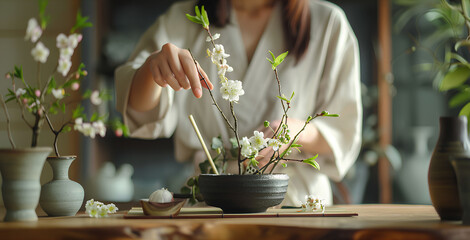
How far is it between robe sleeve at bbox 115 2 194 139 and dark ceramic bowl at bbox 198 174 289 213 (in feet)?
1.52

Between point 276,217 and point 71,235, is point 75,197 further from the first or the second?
point 276,217

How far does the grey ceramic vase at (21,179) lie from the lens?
962 millimetres

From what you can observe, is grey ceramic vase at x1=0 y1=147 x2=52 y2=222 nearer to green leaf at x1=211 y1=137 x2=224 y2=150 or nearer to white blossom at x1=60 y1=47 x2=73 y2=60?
white blossom at x1=60 y1=47 x2=73 y2=60

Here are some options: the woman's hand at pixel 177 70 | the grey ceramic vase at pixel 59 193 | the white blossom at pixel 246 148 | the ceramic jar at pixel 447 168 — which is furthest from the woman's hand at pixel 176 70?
the ceramic jar at pixel 447 168

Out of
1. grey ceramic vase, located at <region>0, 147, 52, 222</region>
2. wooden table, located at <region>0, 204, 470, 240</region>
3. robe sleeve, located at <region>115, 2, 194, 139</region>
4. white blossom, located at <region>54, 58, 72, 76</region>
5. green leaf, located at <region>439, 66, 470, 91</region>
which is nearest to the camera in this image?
wooden table, located at <region>0, 204, 470, 240</region>

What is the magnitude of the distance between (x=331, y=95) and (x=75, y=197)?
32.1 inches

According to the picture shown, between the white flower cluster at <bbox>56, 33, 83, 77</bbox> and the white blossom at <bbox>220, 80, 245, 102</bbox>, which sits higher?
the white flower cluster at <bbox>56, 33, 83, 77</bbox>

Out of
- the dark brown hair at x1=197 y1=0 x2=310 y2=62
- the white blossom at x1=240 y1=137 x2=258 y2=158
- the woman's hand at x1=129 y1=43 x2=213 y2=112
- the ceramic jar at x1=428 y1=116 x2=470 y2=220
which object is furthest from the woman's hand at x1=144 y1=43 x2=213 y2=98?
the dark brown hair at x1=197 y1=0 x2=310 y2=62

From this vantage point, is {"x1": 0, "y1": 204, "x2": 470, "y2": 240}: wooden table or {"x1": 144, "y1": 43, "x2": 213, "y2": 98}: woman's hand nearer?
{"x1": 0, "y1": 204, "x2": 470, "y2": 240}: wooden table

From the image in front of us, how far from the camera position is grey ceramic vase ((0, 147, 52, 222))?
0.96 m

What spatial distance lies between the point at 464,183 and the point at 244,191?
1.27ft

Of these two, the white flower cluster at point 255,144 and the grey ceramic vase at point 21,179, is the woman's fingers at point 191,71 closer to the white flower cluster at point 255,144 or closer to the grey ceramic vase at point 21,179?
the white flower cluster at point 255,144

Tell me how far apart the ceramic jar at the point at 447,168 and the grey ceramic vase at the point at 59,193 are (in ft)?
2.29

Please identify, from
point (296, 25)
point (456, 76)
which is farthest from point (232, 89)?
point (296, 25)
